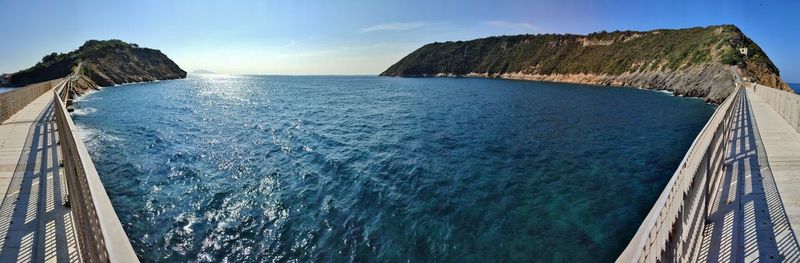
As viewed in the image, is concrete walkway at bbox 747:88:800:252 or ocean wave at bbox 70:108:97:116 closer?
concrete walkway at bbox 747:88:800:252

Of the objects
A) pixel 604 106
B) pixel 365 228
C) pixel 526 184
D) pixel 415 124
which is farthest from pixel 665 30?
pixel 365 228

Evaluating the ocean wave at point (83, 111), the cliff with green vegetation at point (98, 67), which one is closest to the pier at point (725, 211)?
the ocean wave at point (83, 111)

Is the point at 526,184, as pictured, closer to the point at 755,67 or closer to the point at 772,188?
the point at 772,188

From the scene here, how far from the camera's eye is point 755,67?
61.1m

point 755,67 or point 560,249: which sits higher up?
point 755,67

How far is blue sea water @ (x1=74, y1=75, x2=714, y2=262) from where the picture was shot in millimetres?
10703

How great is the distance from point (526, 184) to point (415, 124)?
17405 millimetres

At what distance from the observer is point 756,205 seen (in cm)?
966

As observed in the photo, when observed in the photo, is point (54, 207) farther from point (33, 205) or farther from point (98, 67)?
point (98, 67)

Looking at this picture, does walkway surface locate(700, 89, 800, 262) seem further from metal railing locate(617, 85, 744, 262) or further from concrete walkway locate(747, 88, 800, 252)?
metal railing locate(617, 85, 744, 262)

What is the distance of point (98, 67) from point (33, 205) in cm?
11659

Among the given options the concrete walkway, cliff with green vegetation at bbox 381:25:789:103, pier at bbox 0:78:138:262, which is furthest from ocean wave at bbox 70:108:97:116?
cliff with green vegetation at bbox 381:25:789:103

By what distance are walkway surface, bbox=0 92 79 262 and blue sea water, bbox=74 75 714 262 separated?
7.37ft

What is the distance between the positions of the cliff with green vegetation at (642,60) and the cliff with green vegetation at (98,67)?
118 meters
